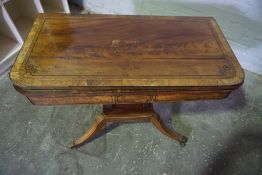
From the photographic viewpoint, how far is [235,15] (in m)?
1.47

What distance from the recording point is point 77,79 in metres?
0.74

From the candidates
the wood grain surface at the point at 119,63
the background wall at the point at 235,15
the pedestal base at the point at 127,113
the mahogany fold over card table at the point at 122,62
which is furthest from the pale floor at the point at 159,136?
the wood grain surface at the point at 119,63

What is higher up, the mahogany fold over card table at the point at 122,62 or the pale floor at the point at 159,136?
the mahogany fold over card table at the point at 122,62

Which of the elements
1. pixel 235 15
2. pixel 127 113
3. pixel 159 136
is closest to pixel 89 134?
pixel 127 113

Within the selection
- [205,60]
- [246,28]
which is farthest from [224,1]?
[205,60]

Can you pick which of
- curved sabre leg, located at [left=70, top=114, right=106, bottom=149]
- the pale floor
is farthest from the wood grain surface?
the pale floor

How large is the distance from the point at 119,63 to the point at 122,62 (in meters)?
0.01

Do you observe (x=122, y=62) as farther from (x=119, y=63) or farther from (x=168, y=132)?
(x=168, y=132)

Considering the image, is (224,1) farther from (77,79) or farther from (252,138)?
(77,79)

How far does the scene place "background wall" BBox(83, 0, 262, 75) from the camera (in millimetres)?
1420

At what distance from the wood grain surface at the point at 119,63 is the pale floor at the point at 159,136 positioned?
1.75 ft

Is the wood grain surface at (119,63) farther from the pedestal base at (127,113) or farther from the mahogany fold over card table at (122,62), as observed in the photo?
the pedestal base at (127,113)

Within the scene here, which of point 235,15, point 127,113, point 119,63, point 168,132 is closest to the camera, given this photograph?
point 119,63

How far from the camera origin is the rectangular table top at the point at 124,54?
0.76m
